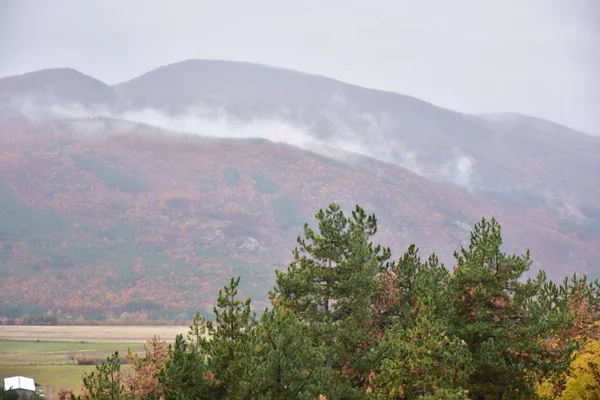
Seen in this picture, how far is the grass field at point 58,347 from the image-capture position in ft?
344

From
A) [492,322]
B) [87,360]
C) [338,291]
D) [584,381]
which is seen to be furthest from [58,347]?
[584,381]

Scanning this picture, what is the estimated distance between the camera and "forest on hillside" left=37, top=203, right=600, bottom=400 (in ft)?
71.3

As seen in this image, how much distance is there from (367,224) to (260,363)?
10.4m

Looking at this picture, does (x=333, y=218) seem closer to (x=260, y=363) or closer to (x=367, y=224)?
(x=367, y=224)

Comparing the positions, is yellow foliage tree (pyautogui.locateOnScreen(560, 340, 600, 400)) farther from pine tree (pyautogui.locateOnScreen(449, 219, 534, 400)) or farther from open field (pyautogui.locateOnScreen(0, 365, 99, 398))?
open field (pyautogui.locateOnScreen(0, 365, 99, 398))

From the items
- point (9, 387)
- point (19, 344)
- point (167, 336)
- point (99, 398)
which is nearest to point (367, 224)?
point (99, 398)

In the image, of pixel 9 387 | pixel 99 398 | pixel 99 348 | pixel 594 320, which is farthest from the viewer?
pixel 99 348

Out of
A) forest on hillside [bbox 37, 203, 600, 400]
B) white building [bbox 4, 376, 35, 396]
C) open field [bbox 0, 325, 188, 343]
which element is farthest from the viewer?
open field [bbox 0, 325, 188, 343]

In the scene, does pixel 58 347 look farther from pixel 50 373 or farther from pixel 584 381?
pixel 584 381

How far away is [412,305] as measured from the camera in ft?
96.4

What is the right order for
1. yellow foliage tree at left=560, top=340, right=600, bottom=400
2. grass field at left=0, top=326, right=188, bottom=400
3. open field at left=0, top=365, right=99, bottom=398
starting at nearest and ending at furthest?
1. yellow foliage tree at left=560, top=340, right=600, bottom=400
2. open field at left=0, top=365, right=99, bottom=398
3. grass field at left=0, top=326, right=188, bottom=400

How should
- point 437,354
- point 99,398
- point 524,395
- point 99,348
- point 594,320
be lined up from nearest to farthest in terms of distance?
1. point 437,354
2. point 99,398
3. point 524,395
4. point 594,320
5. point 99,348

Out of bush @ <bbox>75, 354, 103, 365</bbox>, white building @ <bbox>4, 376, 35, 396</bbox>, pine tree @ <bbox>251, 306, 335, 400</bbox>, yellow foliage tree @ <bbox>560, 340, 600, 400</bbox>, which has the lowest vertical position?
white building @ <bbox>4, 376, 35, 396</bbox>

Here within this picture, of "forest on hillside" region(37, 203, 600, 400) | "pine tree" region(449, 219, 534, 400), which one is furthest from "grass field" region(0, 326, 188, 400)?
"pine tree" region(449, 219, 534, 400)
